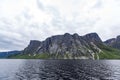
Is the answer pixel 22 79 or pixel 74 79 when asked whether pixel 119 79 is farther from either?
pixel 22 79

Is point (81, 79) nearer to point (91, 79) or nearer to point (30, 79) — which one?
point (91, 79)

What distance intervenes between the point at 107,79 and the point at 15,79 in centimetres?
4138

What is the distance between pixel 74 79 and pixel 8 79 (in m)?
29.4

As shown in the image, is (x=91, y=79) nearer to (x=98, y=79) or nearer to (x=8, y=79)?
(x=98, y=79)

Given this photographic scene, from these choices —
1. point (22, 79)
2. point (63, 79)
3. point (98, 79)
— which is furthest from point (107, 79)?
point (22, 79)

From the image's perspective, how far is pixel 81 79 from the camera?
224 ft

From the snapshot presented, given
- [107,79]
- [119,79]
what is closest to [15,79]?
[107,79]

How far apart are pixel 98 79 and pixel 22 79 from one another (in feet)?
112

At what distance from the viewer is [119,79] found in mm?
67625

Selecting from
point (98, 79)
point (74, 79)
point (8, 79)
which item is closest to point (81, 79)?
point (74, 79)

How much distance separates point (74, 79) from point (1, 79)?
32236 mm

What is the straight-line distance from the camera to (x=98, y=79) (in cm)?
6856

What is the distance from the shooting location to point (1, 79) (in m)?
65.8

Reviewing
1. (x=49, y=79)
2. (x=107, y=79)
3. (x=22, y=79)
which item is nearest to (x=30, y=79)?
(x=22, y=79)
